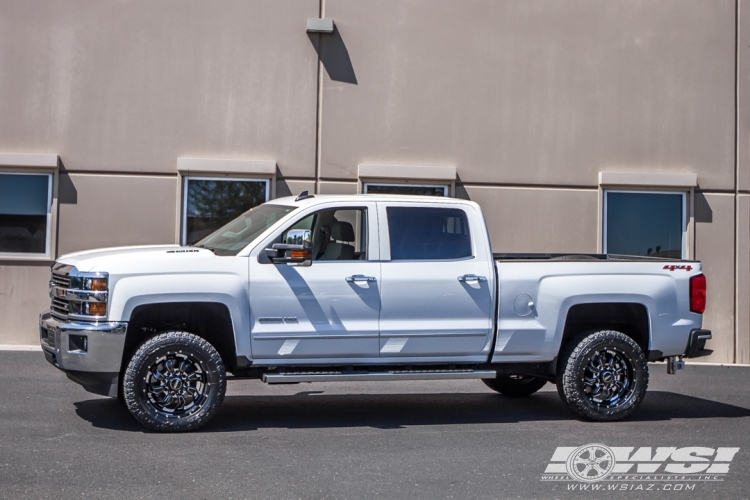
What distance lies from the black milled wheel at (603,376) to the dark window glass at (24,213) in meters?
7.95

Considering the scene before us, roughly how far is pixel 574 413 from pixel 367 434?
202 centimetres

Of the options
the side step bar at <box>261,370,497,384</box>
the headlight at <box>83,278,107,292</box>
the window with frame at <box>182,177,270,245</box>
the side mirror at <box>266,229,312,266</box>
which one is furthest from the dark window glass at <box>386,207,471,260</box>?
the window with frame at <box>182,177,270,245</box>

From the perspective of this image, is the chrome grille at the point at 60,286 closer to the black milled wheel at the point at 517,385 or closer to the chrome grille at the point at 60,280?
the chrome grille at the point at 60,280

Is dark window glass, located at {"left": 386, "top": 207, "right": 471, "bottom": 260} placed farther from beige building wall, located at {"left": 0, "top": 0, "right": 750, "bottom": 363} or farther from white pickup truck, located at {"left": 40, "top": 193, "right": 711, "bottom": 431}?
beige building wall, located at {"left": 0, "top": 0, "right": 750, "bottom": 363}

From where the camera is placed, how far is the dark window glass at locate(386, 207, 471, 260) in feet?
27.8

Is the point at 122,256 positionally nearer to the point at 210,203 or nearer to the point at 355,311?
the point at 355,311

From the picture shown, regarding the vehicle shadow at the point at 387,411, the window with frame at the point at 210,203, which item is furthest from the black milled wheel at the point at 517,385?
the window with frame at the point at 210,203

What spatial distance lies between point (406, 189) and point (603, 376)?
18.8ft

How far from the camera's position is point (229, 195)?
535 inches

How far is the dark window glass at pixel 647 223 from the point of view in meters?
14.3

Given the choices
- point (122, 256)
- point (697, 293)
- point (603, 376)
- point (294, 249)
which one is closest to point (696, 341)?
point (697, 293)

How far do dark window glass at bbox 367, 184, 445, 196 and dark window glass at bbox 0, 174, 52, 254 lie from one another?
14.8ft

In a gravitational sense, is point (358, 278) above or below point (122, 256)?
below

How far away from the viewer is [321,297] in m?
Answer: 8.09
